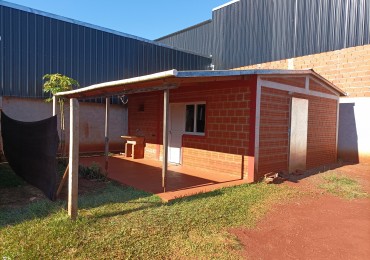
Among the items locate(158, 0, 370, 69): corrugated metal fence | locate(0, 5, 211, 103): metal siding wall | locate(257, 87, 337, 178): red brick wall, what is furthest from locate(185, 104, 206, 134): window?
locate(158, 0, 370, 69): corrugated metal fence

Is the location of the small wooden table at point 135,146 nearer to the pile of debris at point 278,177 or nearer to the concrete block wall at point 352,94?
the pile of debris at point 278,177

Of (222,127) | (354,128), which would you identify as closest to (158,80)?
(222,127)

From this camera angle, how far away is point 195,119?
8977 millimetres

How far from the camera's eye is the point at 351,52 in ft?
36.6

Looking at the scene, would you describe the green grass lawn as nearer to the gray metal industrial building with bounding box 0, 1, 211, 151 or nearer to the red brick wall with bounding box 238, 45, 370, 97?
the gray metal industrial building with bounding box 0, 1, 211, 151

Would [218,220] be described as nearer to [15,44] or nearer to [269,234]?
[269,234]

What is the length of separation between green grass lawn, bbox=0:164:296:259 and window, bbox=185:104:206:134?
3387 mm

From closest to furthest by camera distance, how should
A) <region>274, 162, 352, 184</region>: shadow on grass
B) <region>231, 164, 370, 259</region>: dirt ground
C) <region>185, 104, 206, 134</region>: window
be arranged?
<region>231, 164, 370, 259</region>: dirt ground → <region>274, 162, 352, 184</region>: shadow on grass → <region>185, 104, 206, 134</region>: window

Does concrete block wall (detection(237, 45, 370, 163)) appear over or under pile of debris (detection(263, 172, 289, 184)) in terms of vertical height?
over

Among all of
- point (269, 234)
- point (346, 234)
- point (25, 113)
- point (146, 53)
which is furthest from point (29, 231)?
point (146, 53)

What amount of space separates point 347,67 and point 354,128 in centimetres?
258

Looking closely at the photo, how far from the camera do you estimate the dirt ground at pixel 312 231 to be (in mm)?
3591

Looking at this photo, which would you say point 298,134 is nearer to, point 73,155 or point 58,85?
point 73,155

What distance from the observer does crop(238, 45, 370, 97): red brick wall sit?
35.3ft
